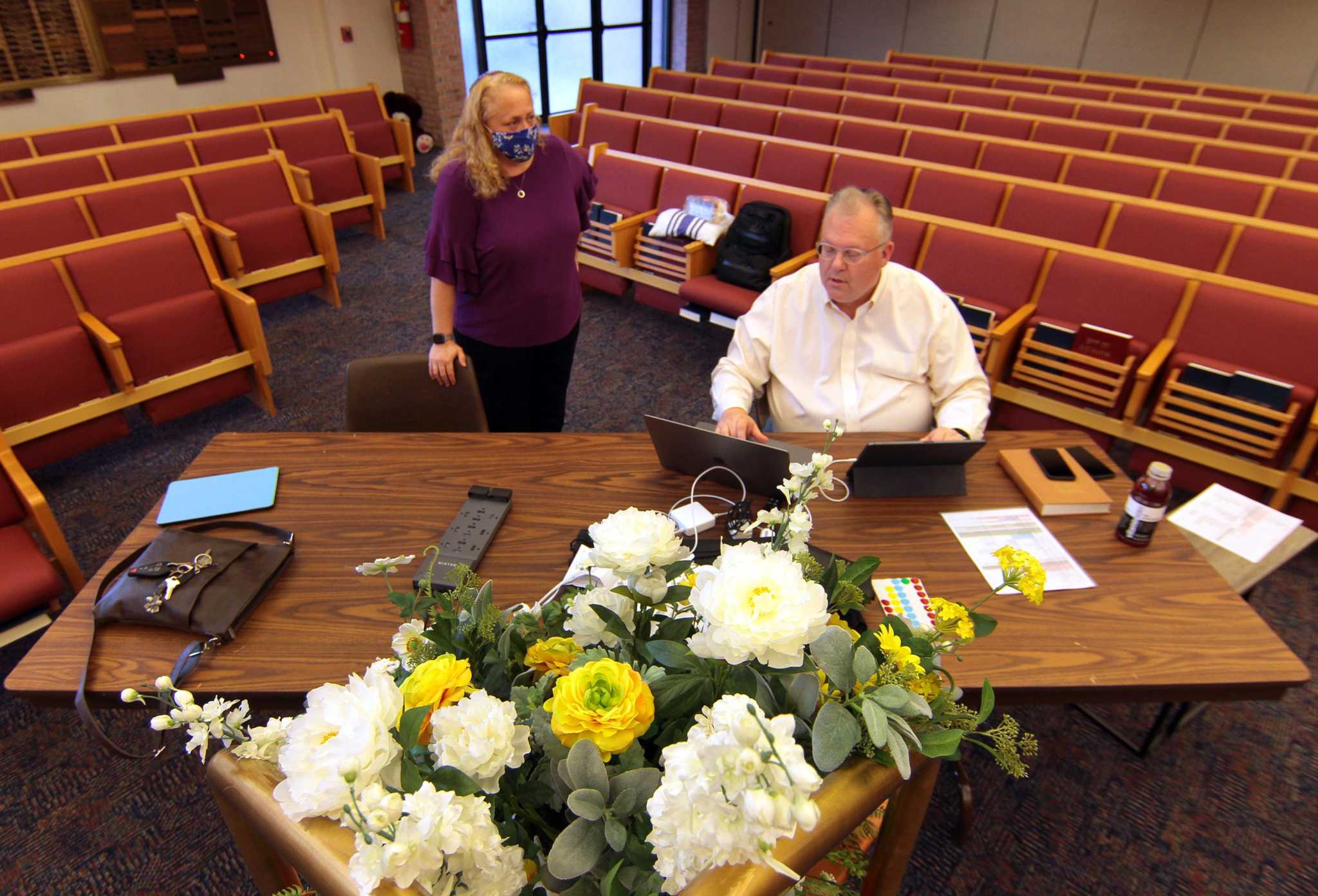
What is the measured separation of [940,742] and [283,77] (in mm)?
8876

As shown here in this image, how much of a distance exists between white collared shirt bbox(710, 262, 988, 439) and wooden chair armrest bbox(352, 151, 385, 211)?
4.22m

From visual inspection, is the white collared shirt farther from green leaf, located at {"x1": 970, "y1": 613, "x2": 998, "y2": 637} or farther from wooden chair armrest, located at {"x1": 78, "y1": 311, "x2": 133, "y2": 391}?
wooden chair armrest, located at {"x1": 78, "y1": 311, "x2": 133, "y2": 391}

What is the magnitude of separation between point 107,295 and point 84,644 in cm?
246

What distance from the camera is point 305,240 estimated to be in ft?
14.8

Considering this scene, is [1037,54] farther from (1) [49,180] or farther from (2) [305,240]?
(1) [49,180]

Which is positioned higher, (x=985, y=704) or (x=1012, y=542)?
(x=985, y=704)

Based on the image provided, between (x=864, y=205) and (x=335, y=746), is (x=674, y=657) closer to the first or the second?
(x=335, y=746)

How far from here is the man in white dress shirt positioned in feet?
6.98

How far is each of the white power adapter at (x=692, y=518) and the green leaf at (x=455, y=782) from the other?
1016 millimetres

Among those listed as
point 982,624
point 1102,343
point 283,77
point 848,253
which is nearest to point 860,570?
point 982,624

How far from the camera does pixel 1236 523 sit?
2008 millimetres

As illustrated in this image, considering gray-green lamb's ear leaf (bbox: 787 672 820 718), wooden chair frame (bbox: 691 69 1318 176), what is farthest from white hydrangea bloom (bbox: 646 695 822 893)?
A: wooden chair frame (bbox: 691 69 1318 176)

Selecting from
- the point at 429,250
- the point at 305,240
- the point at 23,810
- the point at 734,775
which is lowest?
the point at 23,810

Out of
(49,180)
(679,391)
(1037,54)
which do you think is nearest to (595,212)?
(679,391)
